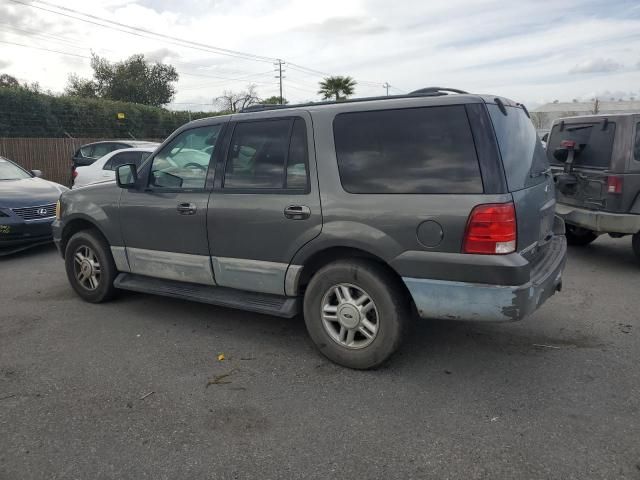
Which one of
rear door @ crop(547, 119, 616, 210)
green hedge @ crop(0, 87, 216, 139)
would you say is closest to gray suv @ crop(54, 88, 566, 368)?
rear door @ crop(547, 119, 616, 210)

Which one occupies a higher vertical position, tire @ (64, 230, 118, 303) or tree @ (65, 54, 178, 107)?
tree @ (65, 54, 178, 107)

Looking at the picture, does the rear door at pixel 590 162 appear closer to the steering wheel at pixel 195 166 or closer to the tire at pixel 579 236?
the tire at pixel 579 236

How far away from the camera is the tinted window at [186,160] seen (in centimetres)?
435

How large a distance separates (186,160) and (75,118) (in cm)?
2015

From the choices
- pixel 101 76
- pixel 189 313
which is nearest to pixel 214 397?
pixel 189 313

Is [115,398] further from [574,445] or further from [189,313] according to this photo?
[574,445]

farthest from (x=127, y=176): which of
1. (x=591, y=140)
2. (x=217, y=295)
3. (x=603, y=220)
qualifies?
(x=591, y=140)

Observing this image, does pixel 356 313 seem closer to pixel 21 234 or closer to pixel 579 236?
pixel 579 236

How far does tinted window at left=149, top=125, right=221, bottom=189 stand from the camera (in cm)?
435

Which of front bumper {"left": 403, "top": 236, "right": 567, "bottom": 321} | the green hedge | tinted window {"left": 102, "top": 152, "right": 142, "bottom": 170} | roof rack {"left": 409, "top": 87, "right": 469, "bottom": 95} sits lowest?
front bumper {"left": 403, "top": 236, "right": 567, "bottom": 321}

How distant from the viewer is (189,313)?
4992mm

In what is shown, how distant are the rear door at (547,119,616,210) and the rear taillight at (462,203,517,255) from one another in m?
3.89

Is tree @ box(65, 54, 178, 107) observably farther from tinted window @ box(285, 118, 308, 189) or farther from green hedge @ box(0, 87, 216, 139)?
tinted window @ box(285, 118, 308, 189)

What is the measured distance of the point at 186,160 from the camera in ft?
14.8
